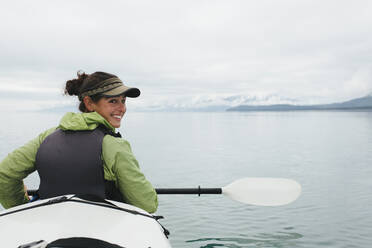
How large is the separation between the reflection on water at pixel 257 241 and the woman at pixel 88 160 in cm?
358

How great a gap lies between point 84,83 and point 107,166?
88cm

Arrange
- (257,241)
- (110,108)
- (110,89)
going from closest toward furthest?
(110,89) → (110,108) → (257,241)

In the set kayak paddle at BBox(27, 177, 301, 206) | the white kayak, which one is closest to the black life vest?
the white kayak

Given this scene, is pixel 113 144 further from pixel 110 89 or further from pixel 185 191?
pixel 185 191

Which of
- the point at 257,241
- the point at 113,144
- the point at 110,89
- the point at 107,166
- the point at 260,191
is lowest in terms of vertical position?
the point at 257,241

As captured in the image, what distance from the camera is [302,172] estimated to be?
49.7 ft

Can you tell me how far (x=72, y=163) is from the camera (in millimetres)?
2566

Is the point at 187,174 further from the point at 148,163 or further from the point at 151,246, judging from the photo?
the point at 151,246

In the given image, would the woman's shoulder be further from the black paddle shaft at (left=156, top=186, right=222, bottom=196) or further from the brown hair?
the black paddle shaft at (left=156, top=186, right=222, bottom=196)

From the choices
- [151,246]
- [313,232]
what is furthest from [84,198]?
→ [313,232]

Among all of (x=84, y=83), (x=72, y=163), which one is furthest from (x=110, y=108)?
(x=72, y=163)

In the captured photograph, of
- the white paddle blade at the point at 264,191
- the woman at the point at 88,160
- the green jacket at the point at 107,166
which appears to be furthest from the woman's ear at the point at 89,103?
the white paddle blade at the point at 264,191

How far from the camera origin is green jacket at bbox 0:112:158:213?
2.58 metres

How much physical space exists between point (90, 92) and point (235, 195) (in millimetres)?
3088
